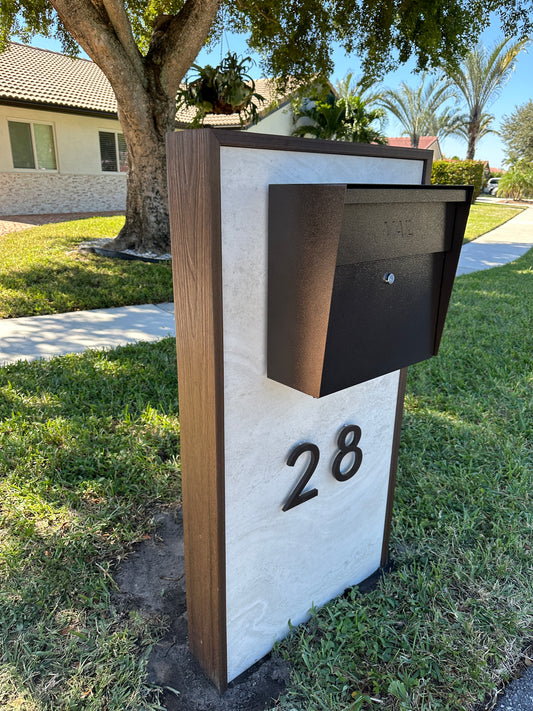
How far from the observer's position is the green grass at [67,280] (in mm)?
5324

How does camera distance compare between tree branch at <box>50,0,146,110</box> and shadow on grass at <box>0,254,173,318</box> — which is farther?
tree branch at <box>50,0,146,110</box>

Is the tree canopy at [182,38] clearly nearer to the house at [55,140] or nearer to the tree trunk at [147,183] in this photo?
the tree trunk at [147,183]

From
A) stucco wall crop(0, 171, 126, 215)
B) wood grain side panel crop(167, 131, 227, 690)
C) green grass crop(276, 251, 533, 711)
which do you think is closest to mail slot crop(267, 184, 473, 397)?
wood grain side panel crop(167, 131, 227, 690)

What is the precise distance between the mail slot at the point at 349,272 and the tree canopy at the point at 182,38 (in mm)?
6454

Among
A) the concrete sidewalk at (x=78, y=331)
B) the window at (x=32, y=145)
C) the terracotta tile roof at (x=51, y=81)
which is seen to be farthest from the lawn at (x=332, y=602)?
the terracotta tile roof at (x=51, y=81)

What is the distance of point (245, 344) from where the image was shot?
1375mm

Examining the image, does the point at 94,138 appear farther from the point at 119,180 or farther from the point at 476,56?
the point at 476,56

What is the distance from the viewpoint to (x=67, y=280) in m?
6.11

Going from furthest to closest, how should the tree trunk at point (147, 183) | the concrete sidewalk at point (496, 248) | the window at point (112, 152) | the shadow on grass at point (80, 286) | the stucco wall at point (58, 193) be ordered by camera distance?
the window at point (112, 152) < the stucco wall at point (58, 193) < the concrete sidewalk at point (496, 248) < the tree trunk at point (147, 183) < the shadow on grass at point (80, 286)

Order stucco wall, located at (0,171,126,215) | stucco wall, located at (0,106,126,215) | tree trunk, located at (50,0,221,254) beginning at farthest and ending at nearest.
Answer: stucco wall, located at (0,171,126,215), stucco wall, located at (0,106,126,215), tree trunk, located at (50,0,221,254)

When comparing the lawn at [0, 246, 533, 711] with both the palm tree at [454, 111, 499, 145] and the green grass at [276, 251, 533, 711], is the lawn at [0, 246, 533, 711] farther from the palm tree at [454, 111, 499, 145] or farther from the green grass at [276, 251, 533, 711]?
the palm tree at [454, 111, 499, 145]

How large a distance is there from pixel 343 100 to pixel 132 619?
68.4 feet

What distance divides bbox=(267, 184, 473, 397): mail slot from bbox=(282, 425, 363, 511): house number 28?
12.3 inches

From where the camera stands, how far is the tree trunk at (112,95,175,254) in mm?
7316
